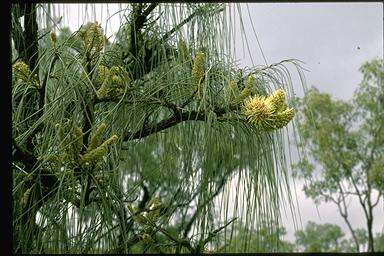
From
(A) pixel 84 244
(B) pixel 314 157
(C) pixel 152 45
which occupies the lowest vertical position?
(A) pixel 84 244

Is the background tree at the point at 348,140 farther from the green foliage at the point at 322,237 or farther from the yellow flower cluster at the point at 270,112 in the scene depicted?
the yellow flower cluster at the point at 270,112

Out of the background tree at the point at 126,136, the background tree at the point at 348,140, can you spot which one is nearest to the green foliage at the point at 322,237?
the background tree at the point at 348,140

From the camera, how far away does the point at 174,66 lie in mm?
630

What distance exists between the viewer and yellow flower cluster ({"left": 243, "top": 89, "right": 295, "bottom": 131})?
1.72 ft

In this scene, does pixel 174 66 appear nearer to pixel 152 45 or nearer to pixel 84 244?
pixel 152 45

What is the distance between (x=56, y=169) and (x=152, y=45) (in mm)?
210

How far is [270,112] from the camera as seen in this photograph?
533 millimetres

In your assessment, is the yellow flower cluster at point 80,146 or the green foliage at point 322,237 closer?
the yellow flower cluster at point 80,146

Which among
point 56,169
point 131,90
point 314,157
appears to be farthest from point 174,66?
point 314,157

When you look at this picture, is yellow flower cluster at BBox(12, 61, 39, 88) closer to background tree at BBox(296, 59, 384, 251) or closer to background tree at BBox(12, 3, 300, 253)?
background tree at BBox(12, 3, 300, 253)

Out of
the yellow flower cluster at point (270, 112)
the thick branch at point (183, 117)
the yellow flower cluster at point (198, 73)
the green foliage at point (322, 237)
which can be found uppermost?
the green foliage at point (322, 237)

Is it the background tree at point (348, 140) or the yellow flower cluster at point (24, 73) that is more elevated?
the background tree at point (348, 140)

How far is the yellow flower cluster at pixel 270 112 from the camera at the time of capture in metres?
0.52

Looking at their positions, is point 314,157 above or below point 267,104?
above
